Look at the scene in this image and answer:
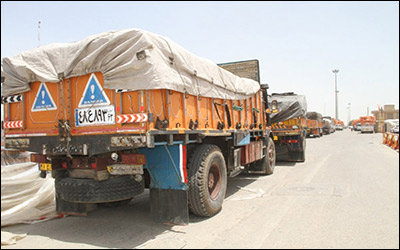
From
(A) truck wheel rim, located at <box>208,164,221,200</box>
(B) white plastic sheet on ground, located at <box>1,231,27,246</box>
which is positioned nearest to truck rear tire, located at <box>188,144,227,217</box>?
(A) truck wheel rim, located at <box>208,164,221,200</box>

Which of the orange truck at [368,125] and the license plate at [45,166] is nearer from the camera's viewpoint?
the license plate at [45,166]

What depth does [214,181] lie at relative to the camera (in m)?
6.41

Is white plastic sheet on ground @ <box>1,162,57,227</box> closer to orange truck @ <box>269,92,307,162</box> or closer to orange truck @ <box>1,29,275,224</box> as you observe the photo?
orange truck @ <box>1,29,275,224</box>

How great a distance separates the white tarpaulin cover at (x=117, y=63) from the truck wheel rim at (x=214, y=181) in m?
1.56

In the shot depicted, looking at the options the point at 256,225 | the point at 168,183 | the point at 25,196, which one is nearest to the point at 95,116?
the point at 168,183

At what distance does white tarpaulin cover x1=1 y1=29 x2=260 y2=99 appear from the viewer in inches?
181

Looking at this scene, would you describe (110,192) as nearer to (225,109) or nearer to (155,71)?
(155,71)

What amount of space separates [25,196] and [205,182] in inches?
138

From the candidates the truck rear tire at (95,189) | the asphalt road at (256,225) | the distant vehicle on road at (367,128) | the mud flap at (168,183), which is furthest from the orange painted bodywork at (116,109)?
the distant vehicle on road at (367,128)

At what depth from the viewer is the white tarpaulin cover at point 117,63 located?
4.61 meters

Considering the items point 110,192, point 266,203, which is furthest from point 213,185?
point 110,192

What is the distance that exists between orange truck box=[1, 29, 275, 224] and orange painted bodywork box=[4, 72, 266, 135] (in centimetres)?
2

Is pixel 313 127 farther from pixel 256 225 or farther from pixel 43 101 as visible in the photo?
pixel 43 101

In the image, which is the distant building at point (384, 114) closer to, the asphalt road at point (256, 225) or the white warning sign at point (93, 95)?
the asphalt road at point (256, 225)
